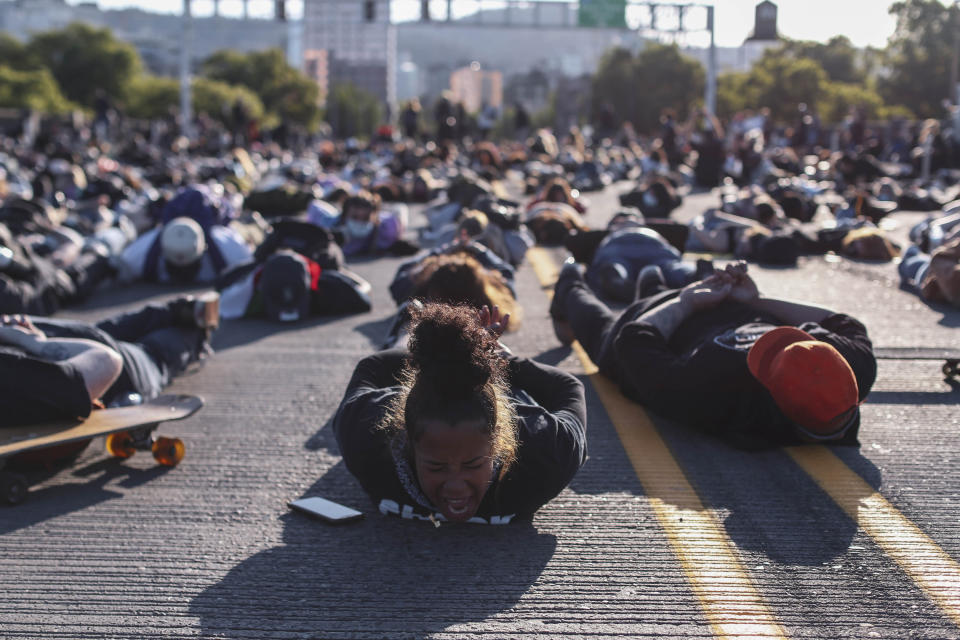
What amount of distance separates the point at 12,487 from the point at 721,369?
2.96 metres

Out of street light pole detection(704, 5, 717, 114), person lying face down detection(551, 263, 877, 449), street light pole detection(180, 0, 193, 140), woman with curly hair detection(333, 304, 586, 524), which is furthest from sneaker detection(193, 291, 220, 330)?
street light pole detection(180, 0, 193, 140)

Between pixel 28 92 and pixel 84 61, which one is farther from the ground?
pixel 84 61

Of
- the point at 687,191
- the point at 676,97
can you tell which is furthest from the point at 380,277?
the point at 676,97

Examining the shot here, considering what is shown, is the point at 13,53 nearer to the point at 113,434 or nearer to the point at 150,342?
the point at 150,342

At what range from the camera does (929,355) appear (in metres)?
Result: 5.97

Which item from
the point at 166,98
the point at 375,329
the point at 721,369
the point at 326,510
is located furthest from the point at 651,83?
the point at 326,510

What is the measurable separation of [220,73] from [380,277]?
123107mm

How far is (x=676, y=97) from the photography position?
314 ft

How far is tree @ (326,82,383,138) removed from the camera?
145 m

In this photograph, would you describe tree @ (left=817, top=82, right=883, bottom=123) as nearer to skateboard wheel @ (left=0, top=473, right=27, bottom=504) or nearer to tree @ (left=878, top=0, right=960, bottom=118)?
tree @ (left=878, top=0, right=960, bottom=118)

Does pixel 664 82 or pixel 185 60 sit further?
pixel 664 82

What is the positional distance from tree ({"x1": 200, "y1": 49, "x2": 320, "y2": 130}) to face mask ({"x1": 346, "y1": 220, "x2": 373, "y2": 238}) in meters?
115

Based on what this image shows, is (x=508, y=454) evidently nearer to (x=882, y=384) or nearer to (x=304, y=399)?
(x=304, y=399)

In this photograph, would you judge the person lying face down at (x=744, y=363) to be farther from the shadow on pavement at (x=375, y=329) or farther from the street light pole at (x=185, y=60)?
the street light pole at (x=185, y=60)
